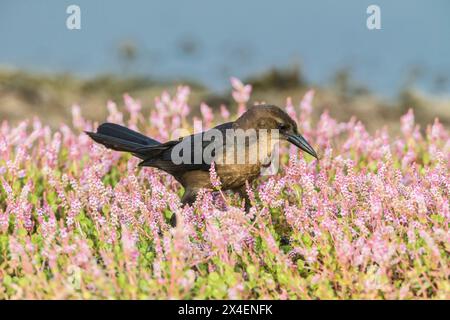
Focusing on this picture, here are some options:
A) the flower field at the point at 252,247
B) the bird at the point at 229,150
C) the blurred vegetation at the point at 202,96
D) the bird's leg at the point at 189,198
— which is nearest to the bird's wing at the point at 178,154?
the bird at the point at 229,150

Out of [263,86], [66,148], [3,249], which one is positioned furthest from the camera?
[263,86]

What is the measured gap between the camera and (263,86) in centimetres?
1414

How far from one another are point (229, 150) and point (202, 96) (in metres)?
7.93

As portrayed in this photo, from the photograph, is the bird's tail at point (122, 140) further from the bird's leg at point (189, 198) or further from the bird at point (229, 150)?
the bird's leg at point (189, 198)

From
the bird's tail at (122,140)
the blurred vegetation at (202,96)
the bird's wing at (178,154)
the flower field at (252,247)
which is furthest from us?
the blurred vegetation at (202,96)

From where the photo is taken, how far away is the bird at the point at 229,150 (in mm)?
5551

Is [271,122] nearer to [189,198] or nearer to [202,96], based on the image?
[189,198]

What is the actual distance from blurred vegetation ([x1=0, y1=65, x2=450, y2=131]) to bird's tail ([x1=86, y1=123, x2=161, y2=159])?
5754 mm

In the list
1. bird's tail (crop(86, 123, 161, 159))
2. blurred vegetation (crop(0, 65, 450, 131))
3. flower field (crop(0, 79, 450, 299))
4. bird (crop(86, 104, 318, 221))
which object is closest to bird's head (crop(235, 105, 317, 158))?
bird (crop(86, 104, 318, 221))

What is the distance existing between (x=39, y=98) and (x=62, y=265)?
8.65 metres

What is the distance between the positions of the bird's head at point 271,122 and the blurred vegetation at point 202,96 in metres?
6.20

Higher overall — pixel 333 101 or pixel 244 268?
pixel 333 101
